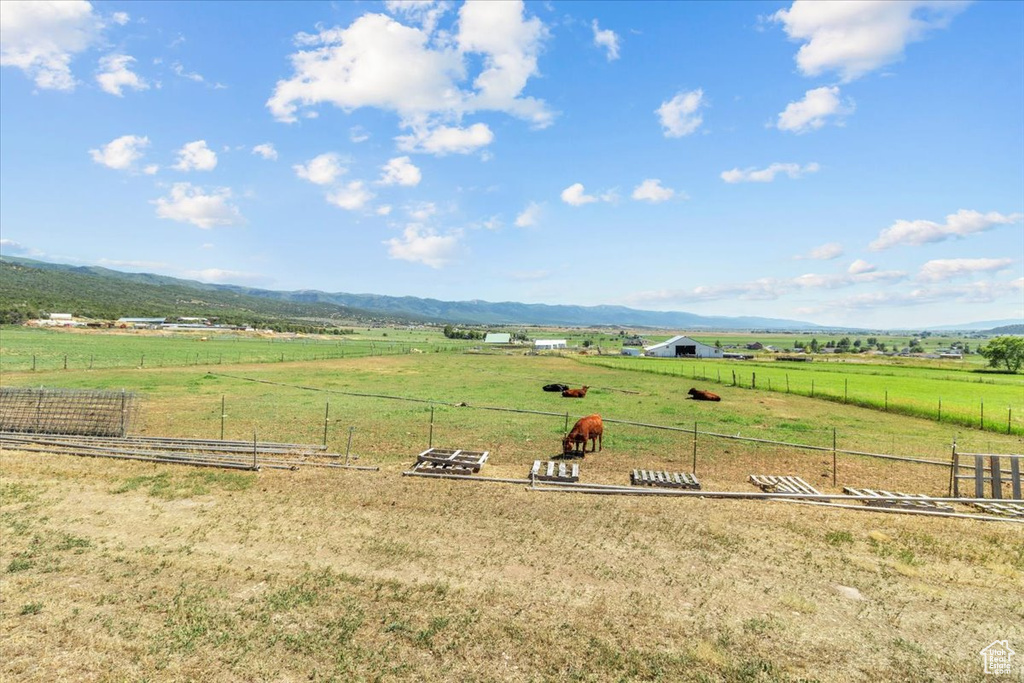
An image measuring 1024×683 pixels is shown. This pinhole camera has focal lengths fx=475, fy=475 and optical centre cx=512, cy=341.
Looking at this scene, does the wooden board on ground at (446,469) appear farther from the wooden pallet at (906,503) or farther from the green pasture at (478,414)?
the wooden pallet at (906,503)

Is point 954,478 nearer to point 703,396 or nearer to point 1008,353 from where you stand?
point 703,396

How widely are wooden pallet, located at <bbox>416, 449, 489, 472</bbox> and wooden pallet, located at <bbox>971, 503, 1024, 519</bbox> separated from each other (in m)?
14.8

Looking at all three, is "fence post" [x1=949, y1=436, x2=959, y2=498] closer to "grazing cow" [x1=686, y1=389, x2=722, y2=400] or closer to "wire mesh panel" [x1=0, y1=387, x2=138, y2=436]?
"grazing cow" [x1=686, y1=389, x2=722, y2=400]

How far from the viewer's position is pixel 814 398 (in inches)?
1442

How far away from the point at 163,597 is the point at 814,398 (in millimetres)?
40806

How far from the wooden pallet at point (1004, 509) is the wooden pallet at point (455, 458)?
1476cm

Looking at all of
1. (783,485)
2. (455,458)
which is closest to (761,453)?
(783,485)

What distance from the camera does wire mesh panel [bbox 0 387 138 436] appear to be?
19.7 m

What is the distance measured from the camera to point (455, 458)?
16688mm

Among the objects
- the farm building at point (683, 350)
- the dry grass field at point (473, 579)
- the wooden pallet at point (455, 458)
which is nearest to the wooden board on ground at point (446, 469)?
the wooden pallet at point (455, 458)

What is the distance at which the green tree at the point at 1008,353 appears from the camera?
208 ft

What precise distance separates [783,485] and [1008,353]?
76.3 metres

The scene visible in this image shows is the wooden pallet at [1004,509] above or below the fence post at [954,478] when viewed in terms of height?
below

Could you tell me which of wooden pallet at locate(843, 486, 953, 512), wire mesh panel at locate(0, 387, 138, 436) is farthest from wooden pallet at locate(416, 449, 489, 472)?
wire mesh panel at locate(0, 387, 138, 436)
